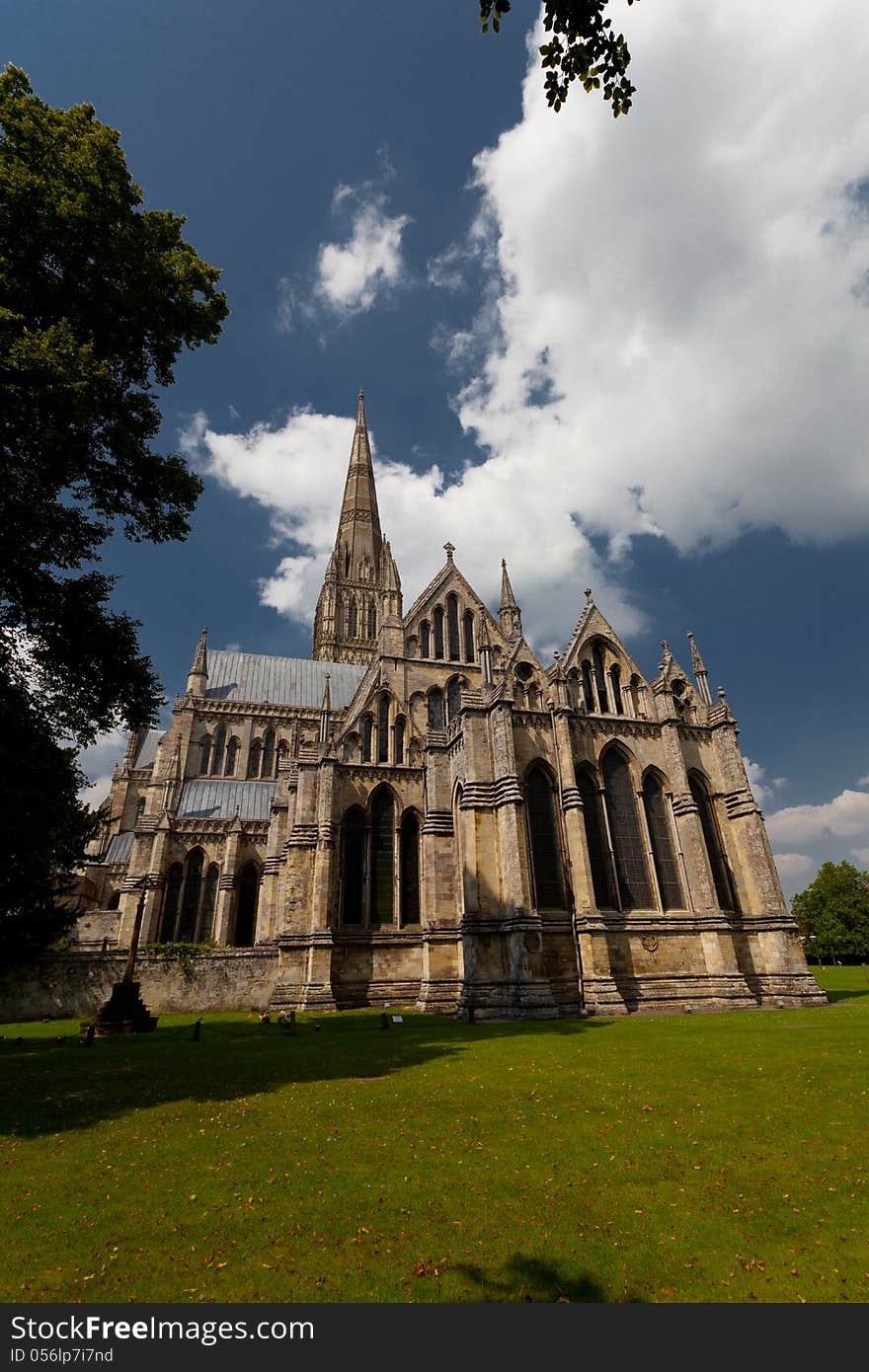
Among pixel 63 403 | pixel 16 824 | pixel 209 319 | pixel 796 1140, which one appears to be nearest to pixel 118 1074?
pixel 16 824

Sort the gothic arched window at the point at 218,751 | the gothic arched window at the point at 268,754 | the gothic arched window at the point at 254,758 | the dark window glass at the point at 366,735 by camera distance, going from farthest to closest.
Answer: the gothic arched window at the point at 268,754 < the gothic arched window at the point at 254,758 < the gothic arched window at the point at 218,751 < the dark window glass at the point at 366,735

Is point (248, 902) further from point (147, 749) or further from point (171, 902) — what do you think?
point (147, 749)

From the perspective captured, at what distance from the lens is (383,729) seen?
33875 mm

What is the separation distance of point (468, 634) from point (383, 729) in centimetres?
953

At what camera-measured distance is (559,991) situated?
76.6 feet

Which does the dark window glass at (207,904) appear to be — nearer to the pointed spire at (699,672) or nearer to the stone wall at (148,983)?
the stone wall at (148,983)

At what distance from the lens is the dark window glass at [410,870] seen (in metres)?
29.6

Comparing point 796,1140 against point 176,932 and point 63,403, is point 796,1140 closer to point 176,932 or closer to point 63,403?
point 63,403

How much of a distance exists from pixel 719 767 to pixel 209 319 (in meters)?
26.1

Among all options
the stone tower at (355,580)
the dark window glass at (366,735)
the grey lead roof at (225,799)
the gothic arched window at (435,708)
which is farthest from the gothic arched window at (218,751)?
the gothic arched window at (435,708)

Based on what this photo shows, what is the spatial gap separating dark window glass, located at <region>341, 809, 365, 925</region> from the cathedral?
0.33ft

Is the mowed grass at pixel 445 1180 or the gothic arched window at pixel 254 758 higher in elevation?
the gothic arched window at pixel 254 758

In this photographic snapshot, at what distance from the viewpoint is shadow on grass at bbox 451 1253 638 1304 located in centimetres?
477

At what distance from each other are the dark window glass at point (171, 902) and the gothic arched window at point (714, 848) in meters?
29.9
